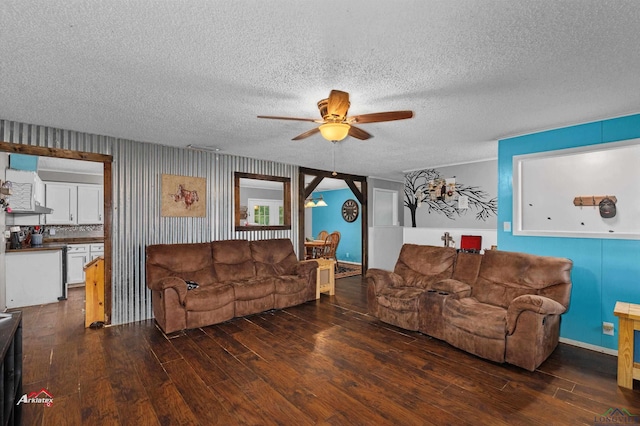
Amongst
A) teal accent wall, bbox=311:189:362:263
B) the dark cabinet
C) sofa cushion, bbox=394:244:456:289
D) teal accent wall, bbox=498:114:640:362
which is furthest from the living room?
teal accent wall, bbox=311:189:362:263

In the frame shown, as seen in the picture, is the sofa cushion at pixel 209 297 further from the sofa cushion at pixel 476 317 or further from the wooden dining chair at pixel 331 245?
the wooden dining chair at pixel 331 245

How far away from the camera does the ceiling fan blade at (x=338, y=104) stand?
7.36 ft

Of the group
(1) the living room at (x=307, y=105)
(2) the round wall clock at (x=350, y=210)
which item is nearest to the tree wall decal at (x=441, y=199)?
(1) the living room at (x=307, y=105)

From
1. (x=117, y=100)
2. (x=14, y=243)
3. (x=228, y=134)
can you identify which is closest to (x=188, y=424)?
(x=117, y=100)

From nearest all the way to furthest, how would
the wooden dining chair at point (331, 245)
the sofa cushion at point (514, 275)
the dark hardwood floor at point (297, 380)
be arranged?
the dark hardwood floor at point (297, 380), the sofa cushion at point (514, 275), the wooden dining chair at point (331, 245)

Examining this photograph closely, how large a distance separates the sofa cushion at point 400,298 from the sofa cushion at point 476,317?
40 cm

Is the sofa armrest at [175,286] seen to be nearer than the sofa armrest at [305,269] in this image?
Yes

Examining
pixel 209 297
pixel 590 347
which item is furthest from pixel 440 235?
pixel 209 297

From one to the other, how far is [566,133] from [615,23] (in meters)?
2.18

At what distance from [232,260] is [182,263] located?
72cm

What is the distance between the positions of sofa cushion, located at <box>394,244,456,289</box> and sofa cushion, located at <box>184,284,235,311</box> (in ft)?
7.76

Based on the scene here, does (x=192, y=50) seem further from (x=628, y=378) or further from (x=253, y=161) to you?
(x=628, y=378)

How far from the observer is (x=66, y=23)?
5.39 ft

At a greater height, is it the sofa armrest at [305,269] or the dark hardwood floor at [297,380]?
the sofa armrest at [305,269]
